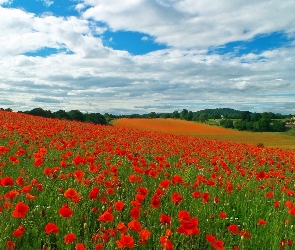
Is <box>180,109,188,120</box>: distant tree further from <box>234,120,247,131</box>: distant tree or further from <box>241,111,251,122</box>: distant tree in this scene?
<box>234,120,247,131</box>: distant tree

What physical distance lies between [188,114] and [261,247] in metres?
71.1

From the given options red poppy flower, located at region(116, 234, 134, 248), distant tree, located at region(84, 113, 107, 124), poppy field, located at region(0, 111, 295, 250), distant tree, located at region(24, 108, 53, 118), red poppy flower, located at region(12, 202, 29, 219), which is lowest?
poppy field, located at region(0, 111, 295, 250)

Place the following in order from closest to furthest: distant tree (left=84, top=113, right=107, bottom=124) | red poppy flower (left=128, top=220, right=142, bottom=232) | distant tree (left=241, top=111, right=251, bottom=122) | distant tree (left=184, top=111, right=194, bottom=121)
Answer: red poppy flower (left=128, top=220, right=142, bottom=232)
distant tree (left=84, top=113, right=107, bottom=124)
distant tree (left=241, top=111, right=251, bottom=122)
distant tree (left=184, top=111, right=194, bottom=121)

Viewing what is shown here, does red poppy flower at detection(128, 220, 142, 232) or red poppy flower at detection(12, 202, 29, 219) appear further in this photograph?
red poppy flower at detection(12, 202, 29, 219)

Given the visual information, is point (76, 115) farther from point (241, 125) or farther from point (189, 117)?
point (189, 117)

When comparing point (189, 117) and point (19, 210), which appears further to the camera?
point (189, 117)

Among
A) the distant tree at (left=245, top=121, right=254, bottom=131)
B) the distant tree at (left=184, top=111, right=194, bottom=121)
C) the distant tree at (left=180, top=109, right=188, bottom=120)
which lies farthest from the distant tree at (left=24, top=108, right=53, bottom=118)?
the distant tree at (left=180, top=109, right=188, bottom=120)

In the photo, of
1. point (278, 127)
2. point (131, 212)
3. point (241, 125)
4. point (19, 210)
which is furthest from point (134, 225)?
point (278, 127)

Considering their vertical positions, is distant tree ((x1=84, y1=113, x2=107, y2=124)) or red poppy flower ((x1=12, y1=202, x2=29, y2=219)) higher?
distant tree ((x1=84, y1=113, x2=107, y2=124))

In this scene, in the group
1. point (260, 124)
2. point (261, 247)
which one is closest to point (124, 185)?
point (261, 247)

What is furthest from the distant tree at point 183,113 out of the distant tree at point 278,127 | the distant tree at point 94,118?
the distant tree at point 94,118

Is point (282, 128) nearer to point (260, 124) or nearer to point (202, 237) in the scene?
point (260, 124)

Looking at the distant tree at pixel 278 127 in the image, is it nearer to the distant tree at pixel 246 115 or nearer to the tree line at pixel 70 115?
the distant tree at pixel 246 115

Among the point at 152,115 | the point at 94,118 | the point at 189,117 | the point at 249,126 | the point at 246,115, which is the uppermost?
the point at 246,115
